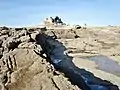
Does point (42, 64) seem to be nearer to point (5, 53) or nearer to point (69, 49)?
point (5, 53)

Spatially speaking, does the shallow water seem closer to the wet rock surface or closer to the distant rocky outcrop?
the wet rock surface

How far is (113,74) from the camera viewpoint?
102ft

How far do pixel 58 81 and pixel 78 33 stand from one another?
59.2m

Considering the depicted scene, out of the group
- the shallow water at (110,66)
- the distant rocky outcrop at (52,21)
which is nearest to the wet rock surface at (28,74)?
the shallow water at (110,66)

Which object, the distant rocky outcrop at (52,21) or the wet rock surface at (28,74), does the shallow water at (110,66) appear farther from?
the distant rocky outcrop at (52,21)

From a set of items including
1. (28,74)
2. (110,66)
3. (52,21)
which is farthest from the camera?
(52,21)

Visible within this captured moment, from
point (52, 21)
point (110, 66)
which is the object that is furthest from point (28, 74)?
point (52, 21)

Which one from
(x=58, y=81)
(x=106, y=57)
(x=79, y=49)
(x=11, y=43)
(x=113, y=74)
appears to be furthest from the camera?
(x=79, y=49)

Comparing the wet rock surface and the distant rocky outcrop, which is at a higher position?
the wet rock surface

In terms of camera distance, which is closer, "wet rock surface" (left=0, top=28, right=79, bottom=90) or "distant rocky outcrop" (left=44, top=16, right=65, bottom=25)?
"wet rock surface" (left=0, top=28, right=79, bottom=90)

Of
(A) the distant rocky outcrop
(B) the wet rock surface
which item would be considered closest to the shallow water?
(B) the wet rock surface

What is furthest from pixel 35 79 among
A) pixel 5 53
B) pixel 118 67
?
pixel 118 67

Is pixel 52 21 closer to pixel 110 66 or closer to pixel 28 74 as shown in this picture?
pixel 110 66

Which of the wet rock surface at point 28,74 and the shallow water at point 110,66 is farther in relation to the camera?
the shallow water at point 110,66
